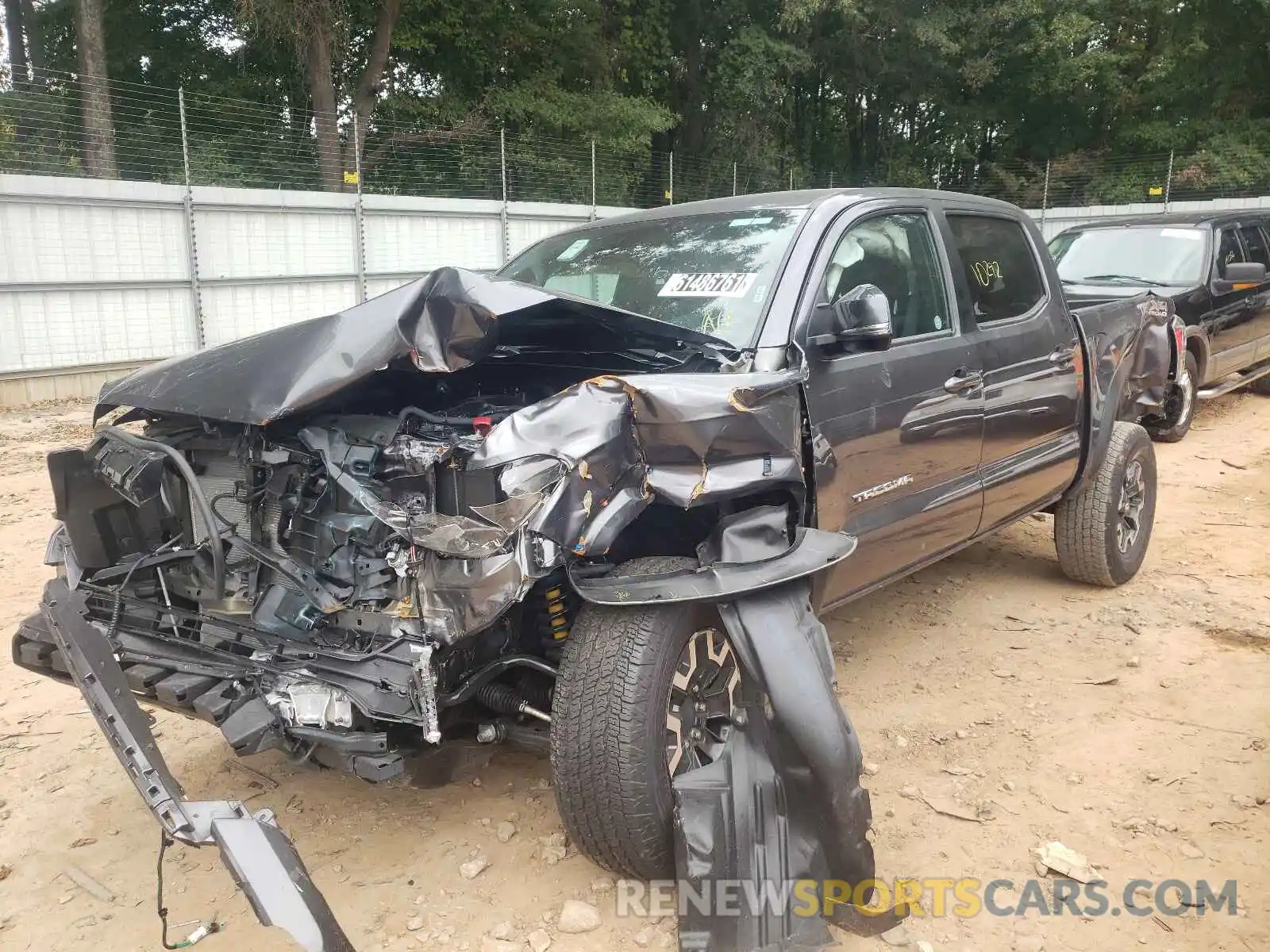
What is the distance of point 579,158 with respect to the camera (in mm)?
16438

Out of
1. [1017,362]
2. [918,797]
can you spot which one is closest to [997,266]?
[1017,362]

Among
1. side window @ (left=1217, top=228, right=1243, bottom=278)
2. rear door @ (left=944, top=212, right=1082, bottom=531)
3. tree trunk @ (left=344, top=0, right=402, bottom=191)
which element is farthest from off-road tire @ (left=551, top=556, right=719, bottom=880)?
tree trunk @ (left=344, top=0, right=402, bottom=191)

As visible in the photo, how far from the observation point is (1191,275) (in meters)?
8.40

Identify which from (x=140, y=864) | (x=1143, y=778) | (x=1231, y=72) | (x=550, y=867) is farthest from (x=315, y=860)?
(x=1231, y=72)

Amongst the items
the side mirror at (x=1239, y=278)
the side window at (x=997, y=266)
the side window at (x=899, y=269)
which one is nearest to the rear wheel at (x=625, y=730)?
the side window at (x=899, y=269)

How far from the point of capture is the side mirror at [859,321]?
9.73 ft

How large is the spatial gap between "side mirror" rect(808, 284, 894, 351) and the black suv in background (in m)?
5.52

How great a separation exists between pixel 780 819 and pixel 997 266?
2.73 m

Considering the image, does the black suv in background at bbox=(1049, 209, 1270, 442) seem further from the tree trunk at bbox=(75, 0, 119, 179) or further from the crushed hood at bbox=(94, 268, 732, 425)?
the tree trunk at bbox=(75, 0, 119, 179)

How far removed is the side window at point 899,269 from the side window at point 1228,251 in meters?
6.34

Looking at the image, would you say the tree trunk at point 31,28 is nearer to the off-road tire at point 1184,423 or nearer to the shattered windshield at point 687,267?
the shattered windshield at point 687,267

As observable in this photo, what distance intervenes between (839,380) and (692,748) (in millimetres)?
1261

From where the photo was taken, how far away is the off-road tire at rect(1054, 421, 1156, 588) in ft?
15.3

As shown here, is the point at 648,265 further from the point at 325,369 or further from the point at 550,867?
the point at 550,867
